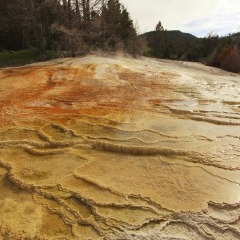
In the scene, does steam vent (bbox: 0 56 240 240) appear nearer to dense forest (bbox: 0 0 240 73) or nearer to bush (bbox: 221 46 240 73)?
dense forest (bbox: 0 0 240 73)

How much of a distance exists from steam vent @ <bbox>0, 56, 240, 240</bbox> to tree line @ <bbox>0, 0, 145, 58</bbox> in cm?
834

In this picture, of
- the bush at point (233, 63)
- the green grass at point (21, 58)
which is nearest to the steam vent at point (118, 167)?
the green grass at point (21, 58)

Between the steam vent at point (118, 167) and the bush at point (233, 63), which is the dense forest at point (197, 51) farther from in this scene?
the steam vent at point (118, 167)

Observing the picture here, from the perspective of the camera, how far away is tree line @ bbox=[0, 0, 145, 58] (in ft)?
40.3

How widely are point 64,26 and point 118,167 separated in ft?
39.8

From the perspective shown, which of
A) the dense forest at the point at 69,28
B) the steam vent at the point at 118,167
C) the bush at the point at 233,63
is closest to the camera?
the steam vent at the point at 118,167

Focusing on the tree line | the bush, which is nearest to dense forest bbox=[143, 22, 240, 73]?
the bush

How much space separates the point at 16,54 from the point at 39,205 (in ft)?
45.6

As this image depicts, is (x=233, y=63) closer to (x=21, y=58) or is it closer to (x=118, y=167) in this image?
(x=21, y=58)

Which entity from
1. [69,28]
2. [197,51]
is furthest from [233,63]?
[197,51]

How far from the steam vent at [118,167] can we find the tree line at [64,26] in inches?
328

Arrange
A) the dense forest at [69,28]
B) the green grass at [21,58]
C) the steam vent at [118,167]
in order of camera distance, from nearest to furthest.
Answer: the steam vent at [118,167] → the green grass at [21,58] → the dense forest at [69,28]

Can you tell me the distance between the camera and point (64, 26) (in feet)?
41.2

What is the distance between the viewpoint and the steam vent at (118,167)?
1696mm
